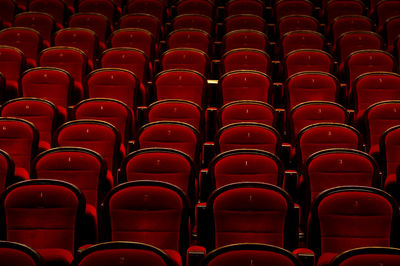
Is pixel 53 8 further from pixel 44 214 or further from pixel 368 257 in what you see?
pixel 368 257

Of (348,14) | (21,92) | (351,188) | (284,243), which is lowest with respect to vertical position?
(284,243)

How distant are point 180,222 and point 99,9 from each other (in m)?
2.57

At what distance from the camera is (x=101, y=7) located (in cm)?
408

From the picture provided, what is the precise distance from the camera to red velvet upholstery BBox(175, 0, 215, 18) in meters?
4.06

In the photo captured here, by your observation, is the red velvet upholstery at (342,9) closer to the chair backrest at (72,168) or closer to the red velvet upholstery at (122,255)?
the chair backrest at (72,168)

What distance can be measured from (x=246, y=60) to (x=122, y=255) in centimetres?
199

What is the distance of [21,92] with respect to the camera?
295 centimetres

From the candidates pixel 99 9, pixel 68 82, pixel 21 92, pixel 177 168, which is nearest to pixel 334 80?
pixel 177 168

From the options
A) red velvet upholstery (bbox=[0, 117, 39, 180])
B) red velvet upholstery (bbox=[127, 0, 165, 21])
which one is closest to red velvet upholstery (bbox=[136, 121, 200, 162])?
red velvet upholstery (bbox=[0, 117, 39, 180])

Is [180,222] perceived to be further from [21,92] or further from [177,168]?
[21,92]

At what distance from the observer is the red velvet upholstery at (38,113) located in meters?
2.61

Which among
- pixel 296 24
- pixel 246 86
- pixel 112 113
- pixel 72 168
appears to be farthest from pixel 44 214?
pixel 296 24

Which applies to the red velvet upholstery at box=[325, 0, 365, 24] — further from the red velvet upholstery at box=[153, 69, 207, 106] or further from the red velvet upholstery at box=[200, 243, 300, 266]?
the red velvet upholstery at box=[200, 243, 300, 266]

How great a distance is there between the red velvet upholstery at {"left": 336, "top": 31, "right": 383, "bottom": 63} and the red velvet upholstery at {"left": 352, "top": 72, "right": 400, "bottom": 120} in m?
0.60
